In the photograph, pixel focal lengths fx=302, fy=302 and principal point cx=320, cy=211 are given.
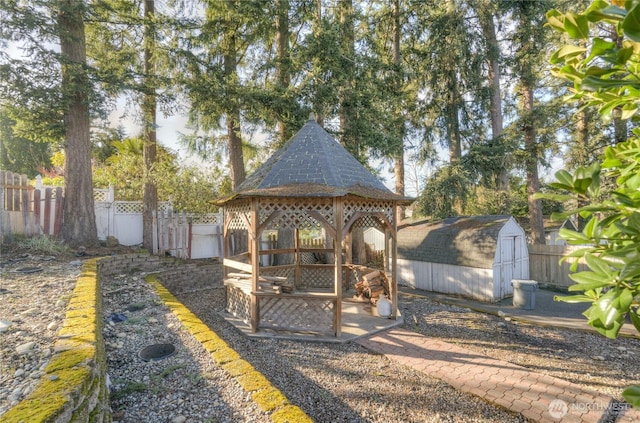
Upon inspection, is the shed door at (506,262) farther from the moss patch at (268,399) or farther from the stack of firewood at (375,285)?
the moss patch at (268,399)

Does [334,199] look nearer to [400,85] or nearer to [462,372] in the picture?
[462,372]

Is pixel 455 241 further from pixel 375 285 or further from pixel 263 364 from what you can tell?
pixel 263 364

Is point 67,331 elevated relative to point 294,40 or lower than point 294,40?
lower

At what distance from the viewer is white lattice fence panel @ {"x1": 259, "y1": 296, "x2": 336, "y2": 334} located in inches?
255

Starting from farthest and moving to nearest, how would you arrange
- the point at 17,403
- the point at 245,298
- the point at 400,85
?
the point at 400,85, the point at 245,298, the point at 17,403

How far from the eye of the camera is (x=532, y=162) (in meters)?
12.0

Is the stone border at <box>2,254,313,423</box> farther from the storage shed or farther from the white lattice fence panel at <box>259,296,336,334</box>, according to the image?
the storage shed

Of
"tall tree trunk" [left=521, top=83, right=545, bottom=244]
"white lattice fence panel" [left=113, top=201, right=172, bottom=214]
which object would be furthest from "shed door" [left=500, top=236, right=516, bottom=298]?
"white lattice fence panel" [left=113, top=201, right=172, bottom=214]

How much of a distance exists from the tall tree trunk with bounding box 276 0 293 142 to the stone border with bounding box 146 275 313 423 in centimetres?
769

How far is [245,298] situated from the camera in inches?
276

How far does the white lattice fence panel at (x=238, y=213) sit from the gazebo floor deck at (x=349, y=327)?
224cm

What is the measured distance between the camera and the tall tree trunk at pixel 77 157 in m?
9.27

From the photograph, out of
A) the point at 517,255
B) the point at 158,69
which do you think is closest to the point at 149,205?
the point at 158,69

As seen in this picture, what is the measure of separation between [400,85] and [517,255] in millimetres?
7957
